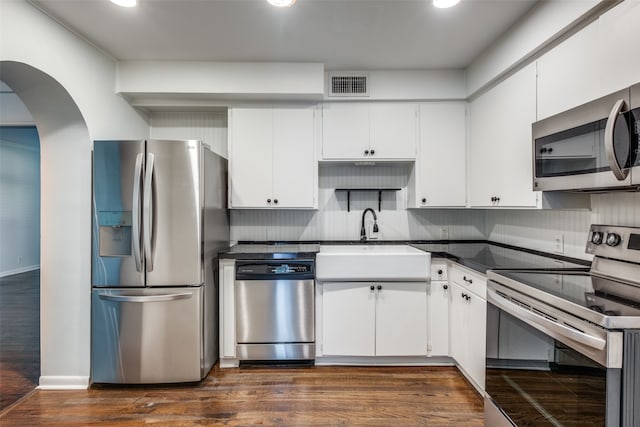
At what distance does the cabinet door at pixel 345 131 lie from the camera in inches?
115

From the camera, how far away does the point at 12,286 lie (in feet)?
15.6

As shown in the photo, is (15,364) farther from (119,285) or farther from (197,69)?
(197,69)

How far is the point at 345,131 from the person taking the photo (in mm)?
2926

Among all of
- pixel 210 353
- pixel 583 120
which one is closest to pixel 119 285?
pixel 210 353

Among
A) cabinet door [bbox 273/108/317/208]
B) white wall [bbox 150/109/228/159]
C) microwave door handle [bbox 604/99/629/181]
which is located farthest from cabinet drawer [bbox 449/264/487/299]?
white wall [bbox 150/109/228/159]

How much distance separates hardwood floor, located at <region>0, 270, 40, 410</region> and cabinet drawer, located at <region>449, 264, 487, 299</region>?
3202 mm

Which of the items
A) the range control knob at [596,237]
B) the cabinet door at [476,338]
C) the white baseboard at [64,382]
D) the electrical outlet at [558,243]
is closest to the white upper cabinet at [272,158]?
the cabinet door at [476,338]

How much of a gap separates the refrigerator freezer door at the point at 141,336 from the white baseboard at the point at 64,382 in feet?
0.39

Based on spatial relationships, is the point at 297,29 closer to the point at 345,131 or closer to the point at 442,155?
the point at 345,131

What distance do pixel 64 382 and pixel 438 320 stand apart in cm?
287

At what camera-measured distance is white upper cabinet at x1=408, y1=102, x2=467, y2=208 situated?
2.92 meters

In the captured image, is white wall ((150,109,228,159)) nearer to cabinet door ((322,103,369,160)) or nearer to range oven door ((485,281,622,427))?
cabinet door ((322,103,369,160))

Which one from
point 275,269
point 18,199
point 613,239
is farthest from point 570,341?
point 18,199

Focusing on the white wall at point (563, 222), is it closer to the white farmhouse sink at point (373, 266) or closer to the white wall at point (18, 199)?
the white farmhouse sink at point (373, 266)
